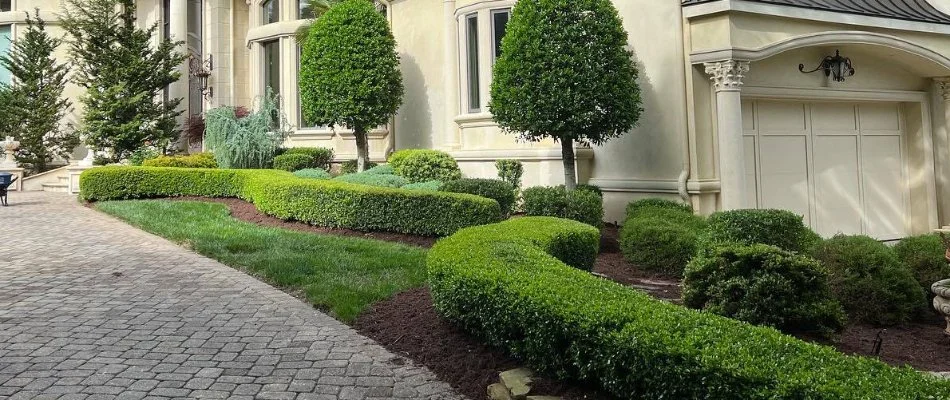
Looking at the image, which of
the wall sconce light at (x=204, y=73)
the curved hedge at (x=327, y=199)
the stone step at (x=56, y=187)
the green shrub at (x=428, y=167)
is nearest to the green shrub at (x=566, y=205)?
the curved hedge at (x=327, y=199)

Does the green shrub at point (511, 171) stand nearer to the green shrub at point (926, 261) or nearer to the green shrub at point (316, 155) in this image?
the green shrub at point (316, 155)

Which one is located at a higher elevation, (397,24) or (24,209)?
(397,24)

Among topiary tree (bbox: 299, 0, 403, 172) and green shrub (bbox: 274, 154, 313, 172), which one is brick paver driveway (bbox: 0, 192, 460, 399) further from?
green shrub (bbox: 274, 154, 313, 172)

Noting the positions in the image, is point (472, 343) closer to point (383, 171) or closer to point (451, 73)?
point (383, 171)

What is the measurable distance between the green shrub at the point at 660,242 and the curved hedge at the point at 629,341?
2962mm

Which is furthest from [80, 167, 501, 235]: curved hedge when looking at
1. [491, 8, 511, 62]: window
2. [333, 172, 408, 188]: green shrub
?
[491, 8, 511, 62]: window

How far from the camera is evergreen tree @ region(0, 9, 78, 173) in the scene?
72.7 feet

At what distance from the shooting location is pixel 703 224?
8812mm

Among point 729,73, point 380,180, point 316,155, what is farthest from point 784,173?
point 316,155

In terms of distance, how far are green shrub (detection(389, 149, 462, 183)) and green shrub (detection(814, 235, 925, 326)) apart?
8.22m

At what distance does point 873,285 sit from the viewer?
18.7 feet

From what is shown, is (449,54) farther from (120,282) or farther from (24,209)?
(24,209)

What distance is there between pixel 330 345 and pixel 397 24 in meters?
12.6

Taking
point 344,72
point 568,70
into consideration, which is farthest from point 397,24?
point 568,70
